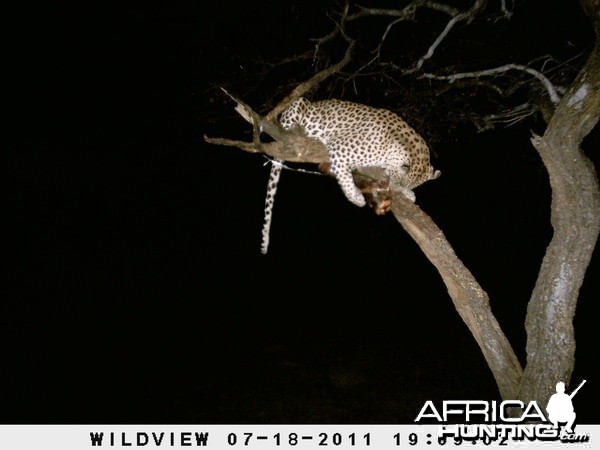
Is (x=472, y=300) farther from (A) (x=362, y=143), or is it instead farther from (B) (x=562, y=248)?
(A) (x=362, y=143)

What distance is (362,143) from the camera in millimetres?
5500

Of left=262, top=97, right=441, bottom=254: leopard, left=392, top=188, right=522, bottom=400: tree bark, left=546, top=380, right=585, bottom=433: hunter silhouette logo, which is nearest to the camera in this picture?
left=546, top=380, right=585, bottom=433: hunter silhouette logo

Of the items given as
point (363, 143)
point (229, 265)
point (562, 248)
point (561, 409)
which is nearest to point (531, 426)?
point (561, 409)

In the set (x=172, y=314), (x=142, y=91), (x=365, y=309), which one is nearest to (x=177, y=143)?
(x=142, y=91)

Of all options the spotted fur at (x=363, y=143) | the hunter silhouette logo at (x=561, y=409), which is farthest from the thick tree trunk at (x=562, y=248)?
the spotted fur at (x=363, y=143)

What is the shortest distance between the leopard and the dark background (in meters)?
0.90

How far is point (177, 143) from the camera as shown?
1675cm

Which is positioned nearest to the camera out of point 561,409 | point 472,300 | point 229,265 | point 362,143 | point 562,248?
point 561,409

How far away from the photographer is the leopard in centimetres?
550

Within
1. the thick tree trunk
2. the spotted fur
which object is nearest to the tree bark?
the thick tree trunk

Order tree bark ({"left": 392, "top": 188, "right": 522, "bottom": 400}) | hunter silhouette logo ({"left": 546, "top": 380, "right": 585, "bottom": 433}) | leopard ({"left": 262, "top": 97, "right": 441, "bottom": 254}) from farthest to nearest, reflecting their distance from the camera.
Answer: leopard ({"left": 262, "top": 97, "right": 441, "bottom": 254}) → tree bark ({"left": 392, "top": 188, "right": 522, "bottom": 400}) → hunter silhouette logo ({"left": 546, "top": 380, "right": 585, "bottom": 433})

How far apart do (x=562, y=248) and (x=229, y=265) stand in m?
11.3

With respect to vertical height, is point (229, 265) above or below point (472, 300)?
above

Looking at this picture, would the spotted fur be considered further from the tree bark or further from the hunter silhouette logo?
the hunter silhouette logo
